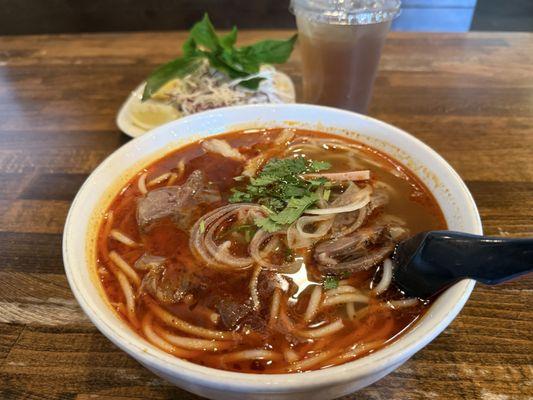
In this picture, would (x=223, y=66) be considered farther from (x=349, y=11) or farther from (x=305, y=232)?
(x=305, y=232)

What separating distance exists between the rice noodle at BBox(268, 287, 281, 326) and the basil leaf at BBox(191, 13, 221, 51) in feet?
6.79

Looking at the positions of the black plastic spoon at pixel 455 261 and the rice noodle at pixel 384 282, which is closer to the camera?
the black plastic spoon at pixel 455 261

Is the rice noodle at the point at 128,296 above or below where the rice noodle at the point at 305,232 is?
below

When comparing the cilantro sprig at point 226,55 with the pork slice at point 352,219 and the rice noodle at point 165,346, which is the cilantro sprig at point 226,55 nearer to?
the pork slice at point 352,219

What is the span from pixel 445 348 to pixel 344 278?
17.3 inches

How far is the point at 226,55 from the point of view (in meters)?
2.90

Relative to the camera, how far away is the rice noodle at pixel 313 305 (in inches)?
52.8

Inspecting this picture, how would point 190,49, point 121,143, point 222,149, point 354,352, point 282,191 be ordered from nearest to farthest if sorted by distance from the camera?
point 354,352, point 282,191, point 222,149, point 121,143, point 190,49

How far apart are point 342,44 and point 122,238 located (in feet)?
5.39

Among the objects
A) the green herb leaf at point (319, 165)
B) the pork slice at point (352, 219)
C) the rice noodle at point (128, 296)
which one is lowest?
the rice noodle at point (128, 296)

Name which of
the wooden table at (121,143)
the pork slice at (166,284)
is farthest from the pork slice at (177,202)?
the wooden table at (121,143)

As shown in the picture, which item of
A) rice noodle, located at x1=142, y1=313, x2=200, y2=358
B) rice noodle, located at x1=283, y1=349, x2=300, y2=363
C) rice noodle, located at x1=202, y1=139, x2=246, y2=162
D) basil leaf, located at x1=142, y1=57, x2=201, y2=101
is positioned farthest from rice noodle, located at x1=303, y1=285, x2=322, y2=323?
basil leaf, located at x1=142, y1=57, x2=201, y2=101

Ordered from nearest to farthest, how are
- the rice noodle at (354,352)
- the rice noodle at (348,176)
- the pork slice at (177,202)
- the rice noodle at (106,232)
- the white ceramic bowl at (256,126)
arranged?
the white ceramic bowl at (256,126) < the rice noodle at (354,352) < the rice noodle at (106,232) < the pork slice at (177,202) < the rice noodle at (348,176)

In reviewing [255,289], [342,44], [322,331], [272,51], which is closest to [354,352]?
[322,331]
